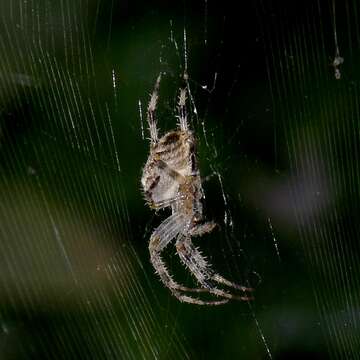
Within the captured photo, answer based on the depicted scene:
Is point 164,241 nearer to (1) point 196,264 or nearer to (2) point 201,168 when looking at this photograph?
(1) point 196,264

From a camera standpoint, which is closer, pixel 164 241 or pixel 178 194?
pixel 178 194

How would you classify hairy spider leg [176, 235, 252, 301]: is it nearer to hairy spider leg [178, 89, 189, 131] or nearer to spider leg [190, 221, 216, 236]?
spider leg [190, 221, 216, 236]

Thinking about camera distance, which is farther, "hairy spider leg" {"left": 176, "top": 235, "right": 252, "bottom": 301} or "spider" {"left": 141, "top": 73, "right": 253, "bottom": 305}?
"hairy spider leg" {"left": 176, "top": 235, "right": 252, "bottom": 301}

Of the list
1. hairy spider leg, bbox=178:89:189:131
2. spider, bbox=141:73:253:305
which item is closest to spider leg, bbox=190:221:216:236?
spider, bbox=141:73:253:305

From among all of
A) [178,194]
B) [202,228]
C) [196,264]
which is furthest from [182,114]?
[196,264]

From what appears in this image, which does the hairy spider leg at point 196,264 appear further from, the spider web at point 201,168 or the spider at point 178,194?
the spider web at point 201,168

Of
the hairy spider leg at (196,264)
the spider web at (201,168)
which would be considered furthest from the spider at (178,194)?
the spider web at (201,168)
